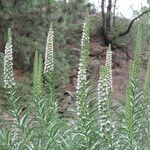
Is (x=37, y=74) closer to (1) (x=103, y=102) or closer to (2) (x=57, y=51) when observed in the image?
(1) (x=103, y=102)

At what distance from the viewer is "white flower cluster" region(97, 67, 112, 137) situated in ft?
12.8

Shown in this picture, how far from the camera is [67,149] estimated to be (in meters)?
4.13

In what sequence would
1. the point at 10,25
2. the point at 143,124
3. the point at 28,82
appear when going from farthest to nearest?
1. the point at 10,25
2. the point at 28,82
3. the point at 143,124

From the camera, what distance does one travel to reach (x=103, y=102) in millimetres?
4043

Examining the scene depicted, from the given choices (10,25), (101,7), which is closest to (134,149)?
(10,25)

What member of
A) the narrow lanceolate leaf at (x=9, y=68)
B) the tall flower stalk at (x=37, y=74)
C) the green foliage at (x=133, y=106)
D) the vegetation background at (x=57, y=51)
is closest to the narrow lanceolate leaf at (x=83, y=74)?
the vegetation background at (x=57, y=51)

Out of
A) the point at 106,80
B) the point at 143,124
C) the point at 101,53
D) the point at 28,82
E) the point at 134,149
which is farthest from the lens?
the point at 101,53

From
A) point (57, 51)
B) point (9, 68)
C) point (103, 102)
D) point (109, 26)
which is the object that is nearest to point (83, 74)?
point (103, 102)

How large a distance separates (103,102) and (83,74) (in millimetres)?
287

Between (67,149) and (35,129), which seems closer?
(67,149)

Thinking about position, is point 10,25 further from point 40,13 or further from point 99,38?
point 99,38

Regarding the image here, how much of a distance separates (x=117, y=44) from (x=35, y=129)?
2034cm

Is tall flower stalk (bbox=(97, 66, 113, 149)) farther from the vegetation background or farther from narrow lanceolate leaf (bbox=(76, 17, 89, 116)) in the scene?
narrow lanceolate leaf (bbox=(76, 17, 89, 116))

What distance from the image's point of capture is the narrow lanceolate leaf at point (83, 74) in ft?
13.4
